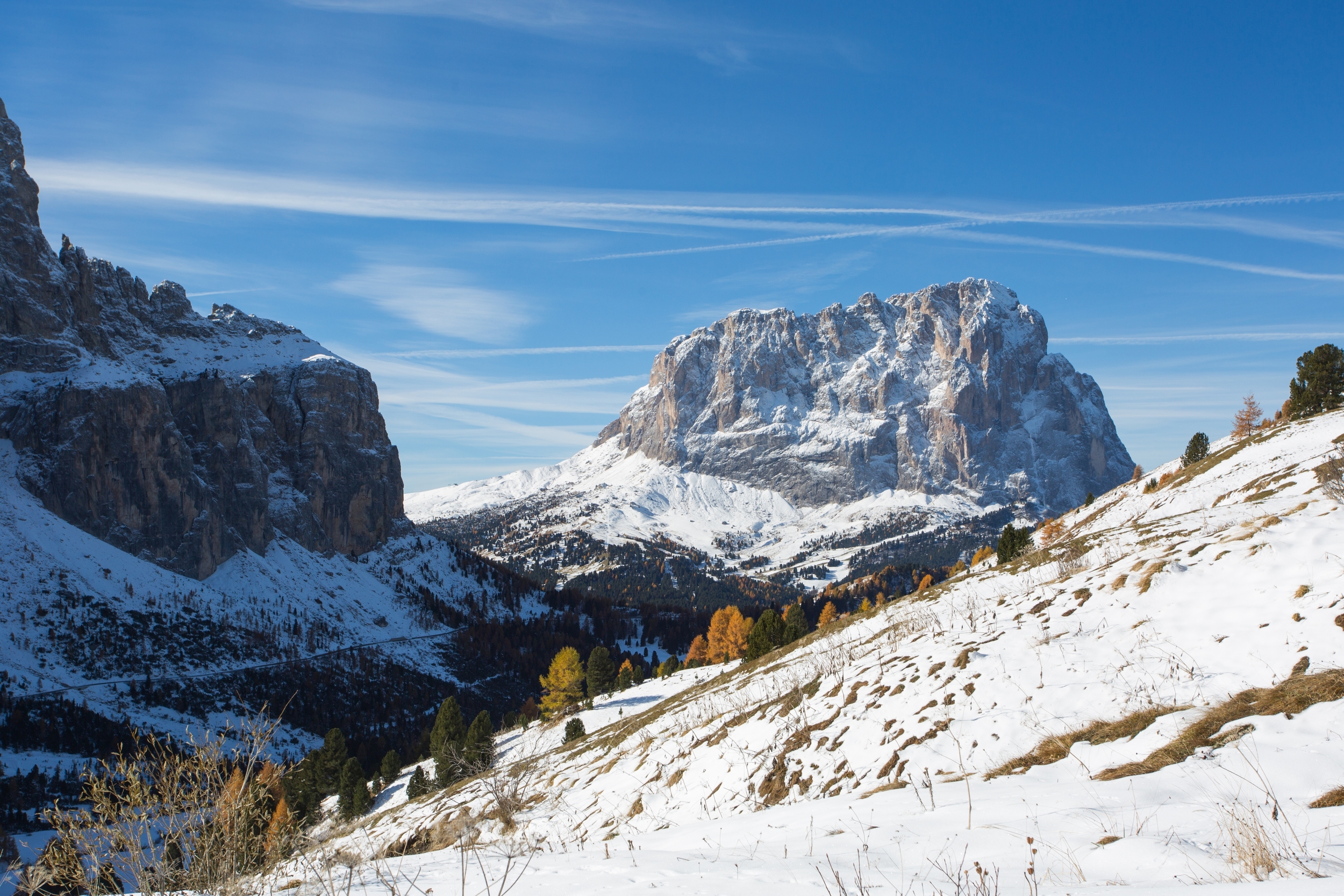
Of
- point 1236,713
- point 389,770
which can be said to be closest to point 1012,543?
point 1236,713

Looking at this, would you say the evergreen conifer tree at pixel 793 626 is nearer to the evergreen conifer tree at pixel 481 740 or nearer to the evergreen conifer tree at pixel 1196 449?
the evergreen conifer tree at pixel 481 740

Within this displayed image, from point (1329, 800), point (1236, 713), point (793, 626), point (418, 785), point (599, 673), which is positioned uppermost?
point (1236, 713)

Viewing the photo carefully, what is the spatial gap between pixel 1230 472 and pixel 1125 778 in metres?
31.7

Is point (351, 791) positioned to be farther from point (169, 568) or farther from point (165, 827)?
point (169, 568)

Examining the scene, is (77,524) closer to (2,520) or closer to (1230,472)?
(2,520)

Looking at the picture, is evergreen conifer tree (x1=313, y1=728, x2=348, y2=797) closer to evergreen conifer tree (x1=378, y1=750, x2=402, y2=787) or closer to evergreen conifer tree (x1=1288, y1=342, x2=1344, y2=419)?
evergreen conifer tree (x1=378, y1=750, x2=402, y2=787)

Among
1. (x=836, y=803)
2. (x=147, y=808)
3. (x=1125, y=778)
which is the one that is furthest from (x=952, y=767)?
(x=147, y=808)

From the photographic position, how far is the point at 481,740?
4241 centimetres

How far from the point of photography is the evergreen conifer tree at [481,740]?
34.9 meters

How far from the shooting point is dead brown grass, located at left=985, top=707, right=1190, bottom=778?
8570 millimetres

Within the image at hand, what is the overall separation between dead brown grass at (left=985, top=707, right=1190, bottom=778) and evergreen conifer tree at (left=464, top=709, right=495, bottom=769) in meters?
26.0

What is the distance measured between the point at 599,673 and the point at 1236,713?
5935cm

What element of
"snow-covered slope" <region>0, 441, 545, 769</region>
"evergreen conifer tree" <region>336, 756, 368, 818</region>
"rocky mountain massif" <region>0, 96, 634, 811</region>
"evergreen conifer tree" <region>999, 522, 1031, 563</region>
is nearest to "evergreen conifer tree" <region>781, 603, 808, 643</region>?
"evergreen conifer tree" <region>999, 522, 1031, 563</region>

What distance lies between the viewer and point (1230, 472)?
3094 centimetres
